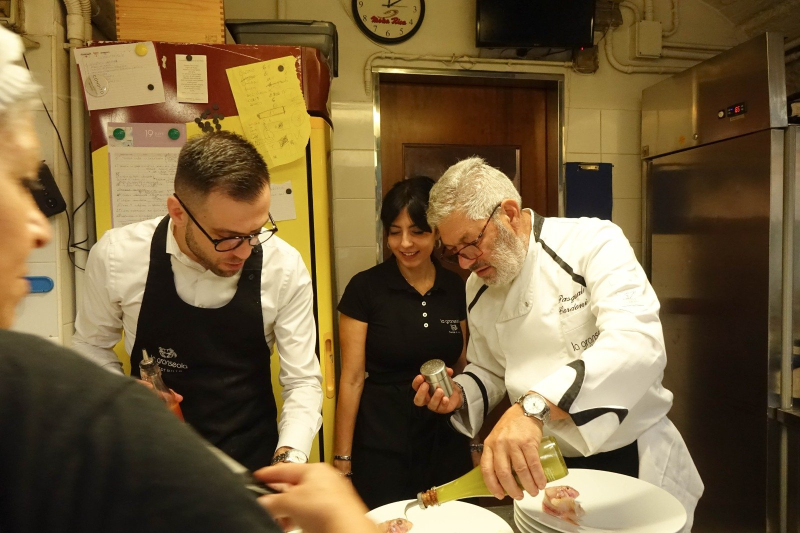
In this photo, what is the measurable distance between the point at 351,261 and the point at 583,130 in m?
1.47

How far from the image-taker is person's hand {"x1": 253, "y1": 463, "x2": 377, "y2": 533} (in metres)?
Answer: 0.47

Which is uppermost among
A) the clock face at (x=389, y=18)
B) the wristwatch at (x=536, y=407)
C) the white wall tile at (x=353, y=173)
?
the clock face at (x=389, y=18)

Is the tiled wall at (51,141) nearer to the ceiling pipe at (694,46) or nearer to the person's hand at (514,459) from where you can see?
the person's hand at (514,459)

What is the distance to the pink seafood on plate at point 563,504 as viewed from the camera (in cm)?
104

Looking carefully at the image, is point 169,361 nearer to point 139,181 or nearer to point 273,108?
point 139,181

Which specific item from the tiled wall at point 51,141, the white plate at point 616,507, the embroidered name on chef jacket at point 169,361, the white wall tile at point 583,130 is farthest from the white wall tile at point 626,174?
the tiled wall at point 51,141

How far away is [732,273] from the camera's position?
240cm

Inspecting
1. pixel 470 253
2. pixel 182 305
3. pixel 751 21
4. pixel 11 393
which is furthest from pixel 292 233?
pixel 751 21

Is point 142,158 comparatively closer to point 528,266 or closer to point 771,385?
point 528,266

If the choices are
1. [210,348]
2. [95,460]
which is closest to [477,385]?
[210,348]

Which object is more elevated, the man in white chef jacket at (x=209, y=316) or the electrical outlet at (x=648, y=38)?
the electrical outlet at (x=648, y=38)

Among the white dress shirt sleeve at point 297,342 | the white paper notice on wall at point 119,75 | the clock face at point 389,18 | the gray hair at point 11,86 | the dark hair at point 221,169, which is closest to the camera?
the gray hair at point 11,86

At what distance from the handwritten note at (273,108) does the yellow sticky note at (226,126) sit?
0.7 inches

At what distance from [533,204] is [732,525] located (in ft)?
5.95
